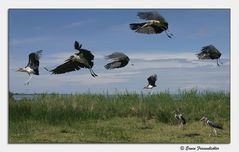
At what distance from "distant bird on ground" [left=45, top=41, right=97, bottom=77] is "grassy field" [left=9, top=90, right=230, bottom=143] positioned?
0.96ft

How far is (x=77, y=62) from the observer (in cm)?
853

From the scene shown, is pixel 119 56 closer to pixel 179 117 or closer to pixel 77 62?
pixel 77 62

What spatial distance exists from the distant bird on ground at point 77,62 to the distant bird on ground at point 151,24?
1.83 feet

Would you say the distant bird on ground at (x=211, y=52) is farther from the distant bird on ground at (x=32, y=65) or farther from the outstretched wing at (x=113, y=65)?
the distant bird on ground at (x=32, y=65)

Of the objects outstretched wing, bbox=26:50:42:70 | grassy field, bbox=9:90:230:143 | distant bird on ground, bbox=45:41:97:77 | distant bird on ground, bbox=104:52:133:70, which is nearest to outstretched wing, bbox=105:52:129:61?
distant bird on ground, bbox=104:52:133:70

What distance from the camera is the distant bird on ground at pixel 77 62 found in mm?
8453

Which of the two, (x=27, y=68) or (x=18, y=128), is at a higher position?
(x=27, y=68)

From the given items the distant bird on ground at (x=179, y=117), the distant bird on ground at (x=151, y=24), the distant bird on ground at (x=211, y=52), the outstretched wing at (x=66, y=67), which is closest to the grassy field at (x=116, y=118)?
the distant bird on ground at (x=179, y=117)

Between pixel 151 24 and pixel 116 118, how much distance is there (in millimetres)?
1066
